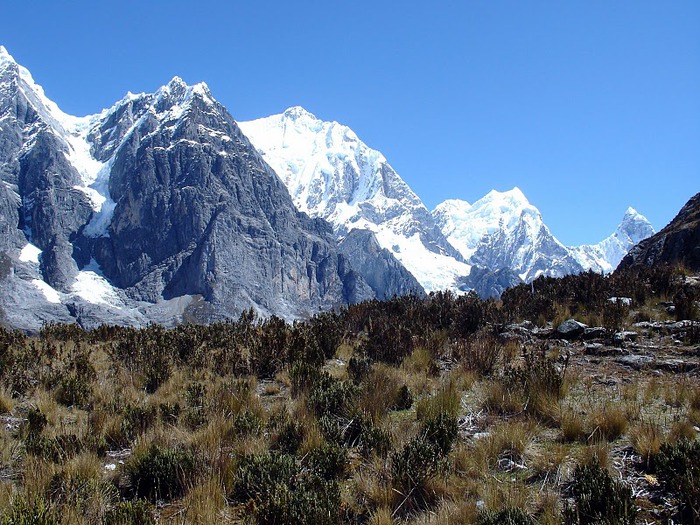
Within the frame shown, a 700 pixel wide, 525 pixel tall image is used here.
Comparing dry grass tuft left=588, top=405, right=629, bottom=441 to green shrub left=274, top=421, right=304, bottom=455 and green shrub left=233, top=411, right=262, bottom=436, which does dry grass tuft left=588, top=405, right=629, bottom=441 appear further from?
green shrub left=233, top=411, right=262, bottom=436

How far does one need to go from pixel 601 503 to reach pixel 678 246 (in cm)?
1951

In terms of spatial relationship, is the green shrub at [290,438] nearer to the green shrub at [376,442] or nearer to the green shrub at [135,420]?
the green shrub at [376,442]

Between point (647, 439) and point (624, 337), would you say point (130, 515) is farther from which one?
point (624, 337)

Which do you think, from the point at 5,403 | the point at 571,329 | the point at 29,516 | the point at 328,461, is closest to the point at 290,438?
the point at 328,461

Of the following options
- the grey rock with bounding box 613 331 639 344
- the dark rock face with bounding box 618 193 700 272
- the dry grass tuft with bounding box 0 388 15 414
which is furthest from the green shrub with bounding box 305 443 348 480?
the dark rock face with bounding box 618 193 700 272

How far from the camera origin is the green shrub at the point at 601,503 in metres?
3.59

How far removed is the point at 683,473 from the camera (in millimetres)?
4070

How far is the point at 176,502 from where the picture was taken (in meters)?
4.64

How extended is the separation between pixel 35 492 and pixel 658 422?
255 inches

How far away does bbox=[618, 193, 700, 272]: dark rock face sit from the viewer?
1794cm

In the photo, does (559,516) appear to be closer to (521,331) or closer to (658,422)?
(658,422)

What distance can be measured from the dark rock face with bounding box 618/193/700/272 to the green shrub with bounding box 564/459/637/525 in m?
15.2

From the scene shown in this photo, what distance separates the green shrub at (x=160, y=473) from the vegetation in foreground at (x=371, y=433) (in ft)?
0.07

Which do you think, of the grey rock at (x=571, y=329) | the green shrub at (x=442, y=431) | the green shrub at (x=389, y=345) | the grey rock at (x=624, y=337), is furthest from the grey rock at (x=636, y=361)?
the green shrub at (x=442, y=431)
